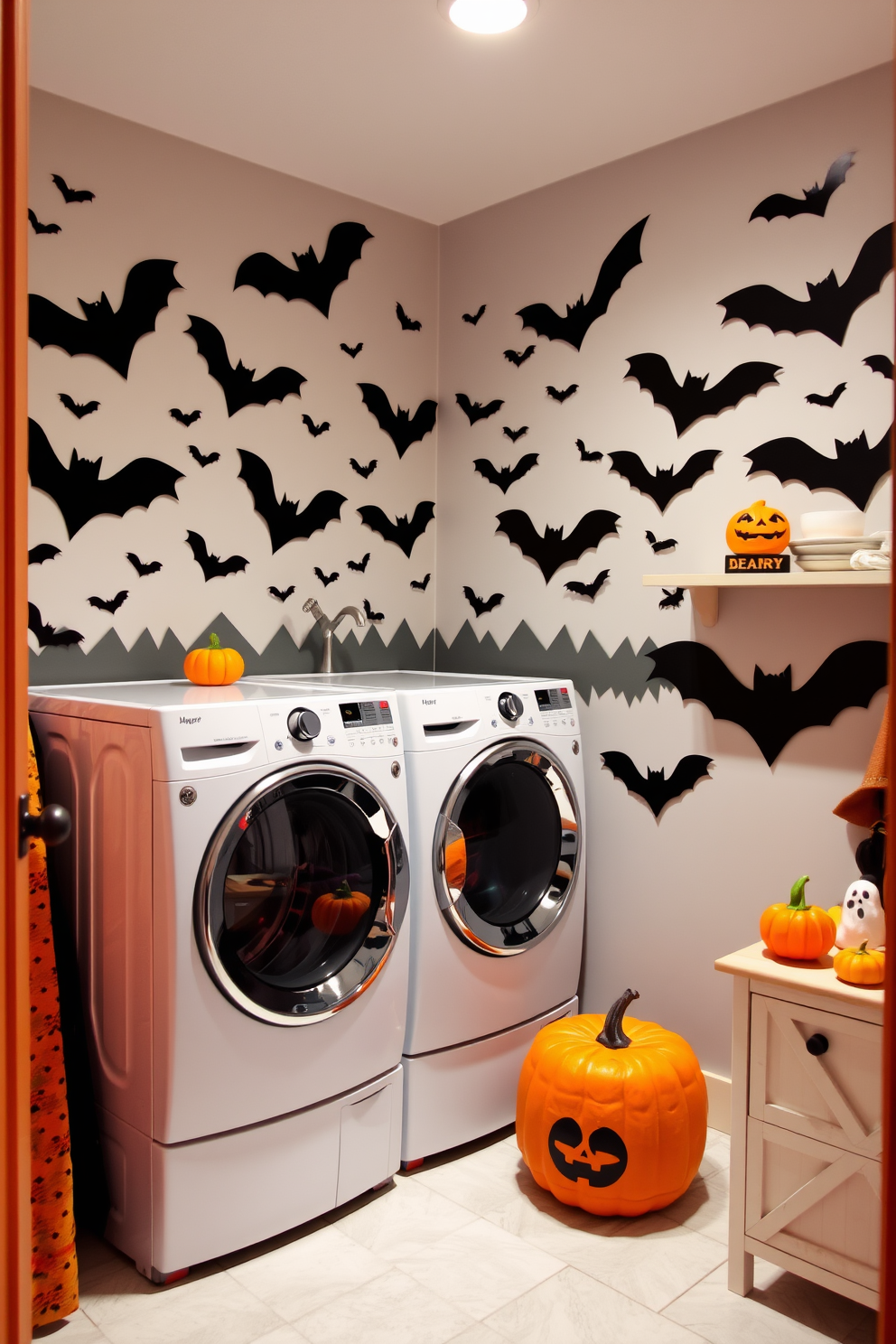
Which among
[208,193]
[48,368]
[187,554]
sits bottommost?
[187,554]

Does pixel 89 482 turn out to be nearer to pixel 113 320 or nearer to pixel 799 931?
pixel 113 320

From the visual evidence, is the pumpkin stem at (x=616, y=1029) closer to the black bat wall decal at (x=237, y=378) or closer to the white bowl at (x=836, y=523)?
the white bowl at (x=836, y=523)

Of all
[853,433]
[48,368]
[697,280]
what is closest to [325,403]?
[48,368]

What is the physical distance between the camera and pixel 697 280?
263cm

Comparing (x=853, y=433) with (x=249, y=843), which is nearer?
(x=249, y=843)

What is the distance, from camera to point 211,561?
278 cm

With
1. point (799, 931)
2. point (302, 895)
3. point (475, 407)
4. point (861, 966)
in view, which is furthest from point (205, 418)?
point (861, 966)

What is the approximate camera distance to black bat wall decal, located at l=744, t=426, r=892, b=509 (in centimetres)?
231

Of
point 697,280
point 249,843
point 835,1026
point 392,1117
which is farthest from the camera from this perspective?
point 697,280

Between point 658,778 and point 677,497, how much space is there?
2.45ft

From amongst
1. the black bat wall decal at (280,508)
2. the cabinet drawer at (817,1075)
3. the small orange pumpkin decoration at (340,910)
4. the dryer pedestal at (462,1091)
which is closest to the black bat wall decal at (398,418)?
the black bat wall decal at (280,508)

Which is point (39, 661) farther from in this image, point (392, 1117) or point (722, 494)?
point (722, 494)

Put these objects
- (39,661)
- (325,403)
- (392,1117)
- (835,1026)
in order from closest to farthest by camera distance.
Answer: (835,1026) < (392,1117) < (39,661) < (325,403)

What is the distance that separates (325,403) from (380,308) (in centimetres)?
39
